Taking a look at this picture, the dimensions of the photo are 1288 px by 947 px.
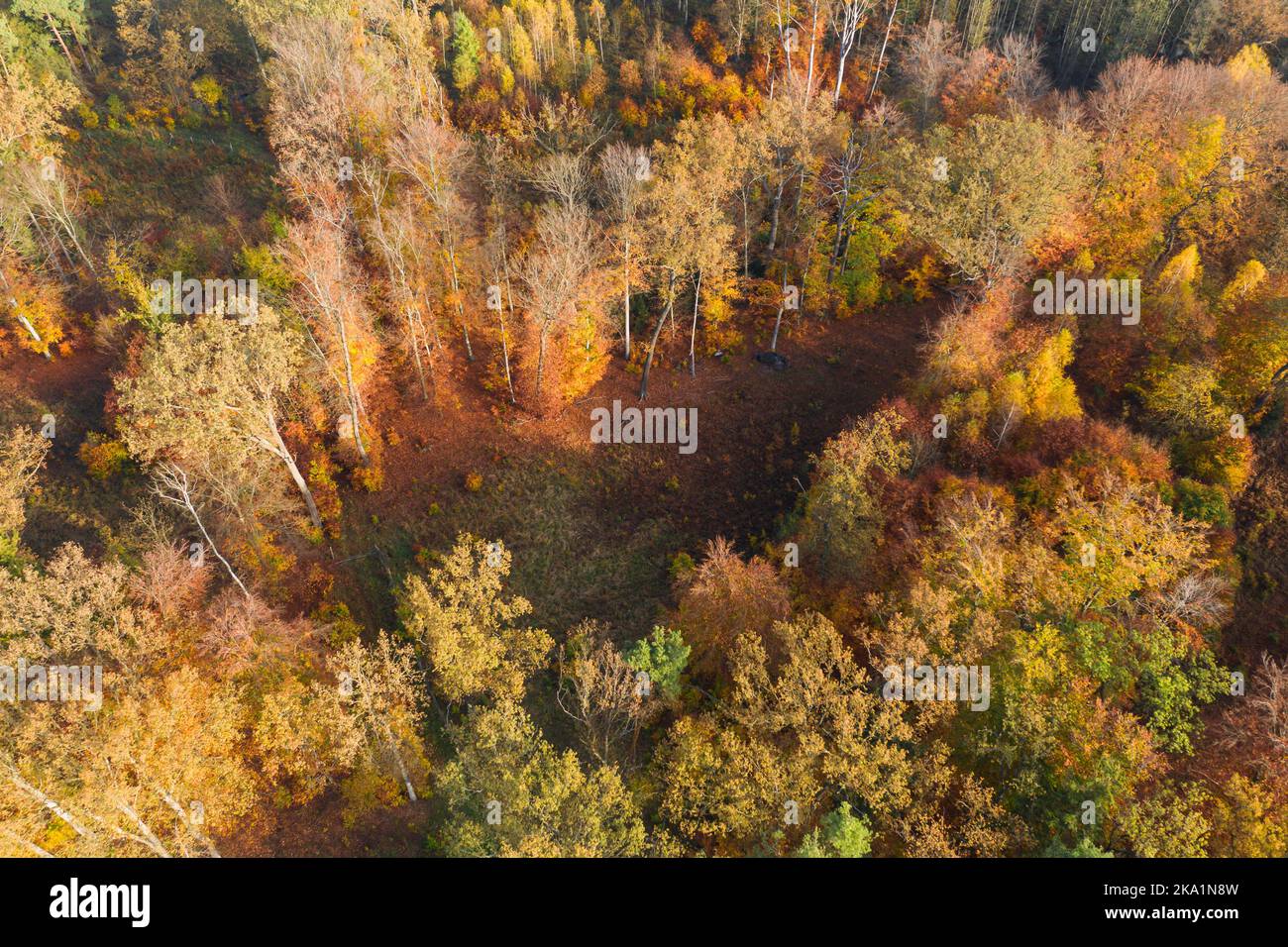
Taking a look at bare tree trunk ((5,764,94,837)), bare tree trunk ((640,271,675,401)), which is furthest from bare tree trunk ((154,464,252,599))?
bare tree trunk ((640,271,675,401))

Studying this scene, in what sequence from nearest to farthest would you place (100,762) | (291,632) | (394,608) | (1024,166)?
(100,762) < (291,632) < (394,608) < (1024,166)

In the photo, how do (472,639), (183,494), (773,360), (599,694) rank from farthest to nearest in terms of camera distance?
(773,360), (599,694), (183,494), (472,639)

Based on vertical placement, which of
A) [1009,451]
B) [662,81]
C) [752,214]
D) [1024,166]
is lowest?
[1009,451]

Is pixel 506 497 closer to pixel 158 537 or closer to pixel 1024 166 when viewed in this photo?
pixel 158 537

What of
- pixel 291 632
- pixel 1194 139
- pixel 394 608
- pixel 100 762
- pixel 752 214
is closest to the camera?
pixel 100 762

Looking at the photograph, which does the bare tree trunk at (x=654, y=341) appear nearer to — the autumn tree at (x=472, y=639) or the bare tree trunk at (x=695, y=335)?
the bare tree trunk at (x=695, y=335)

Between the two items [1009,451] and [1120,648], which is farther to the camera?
[1009,451]

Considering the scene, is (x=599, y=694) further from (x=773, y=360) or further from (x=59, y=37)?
(x=59, y=37)

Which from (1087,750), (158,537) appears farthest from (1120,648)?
(158,537)

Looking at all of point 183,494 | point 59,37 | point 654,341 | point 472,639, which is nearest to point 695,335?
point 654,341
